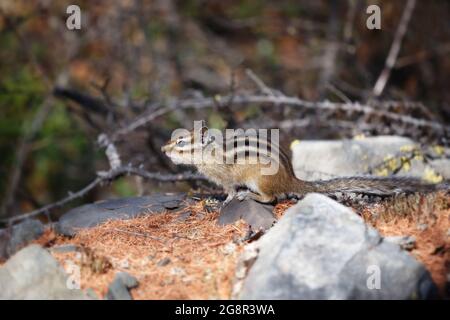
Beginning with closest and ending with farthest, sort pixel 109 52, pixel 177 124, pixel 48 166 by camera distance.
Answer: pixel 177 124, pixel 48 166, pixel 109 52

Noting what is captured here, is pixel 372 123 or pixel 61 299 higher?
pixel 372 123

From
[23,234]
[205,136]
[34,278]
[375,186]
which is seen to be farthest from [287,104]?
[34,278]

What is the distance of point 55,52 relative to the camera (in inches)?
529

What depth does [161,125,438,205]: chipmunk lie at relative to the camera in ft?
17.3

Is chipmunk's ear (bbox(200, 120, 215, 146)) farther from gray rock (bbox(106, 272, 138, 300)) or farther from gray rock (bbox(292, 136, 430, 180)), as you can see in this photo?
gray rock (bbox(106, 272, 138, 300))

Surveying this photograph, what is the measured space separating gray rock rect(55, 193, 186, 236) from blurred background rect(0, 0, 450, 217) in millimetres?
3018

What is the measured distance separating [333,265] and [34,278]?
6.45ft

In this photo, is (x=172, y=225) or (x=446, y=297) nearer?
(x=446, y=297)

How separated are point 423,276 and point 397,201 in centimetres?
102

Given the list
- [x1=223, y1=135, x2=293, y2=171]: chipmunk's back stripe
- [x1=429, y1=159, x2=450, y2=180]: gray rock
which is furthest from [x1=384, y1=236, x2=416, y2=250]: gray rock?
[x1=429, y1=159, x2=450, y2=180]: gray rock

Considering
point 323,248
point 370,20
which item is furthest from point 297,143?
point 370,20

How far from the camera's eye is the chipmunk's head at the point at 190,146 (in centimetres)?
560

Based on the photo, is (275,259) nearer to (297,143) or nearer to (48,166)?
(297,143)

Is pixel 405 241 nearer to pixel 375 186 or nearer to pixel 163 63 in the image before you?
pixel 375 186
